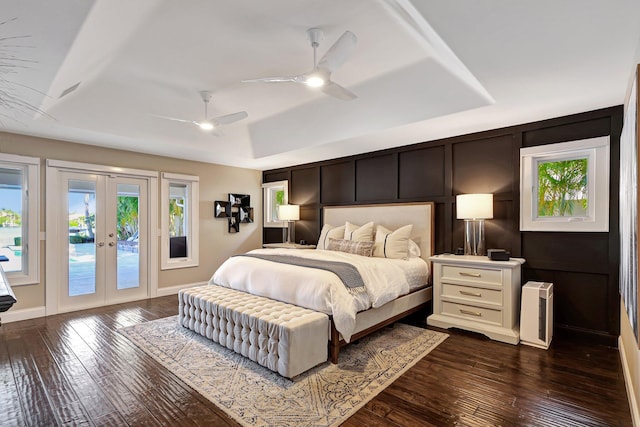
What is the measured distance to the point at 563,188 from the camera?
3717 millimetres

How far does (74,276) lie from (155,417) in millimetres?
3667

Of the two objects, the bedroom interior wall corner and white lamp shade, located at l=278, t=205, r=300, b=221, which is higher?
white lamp shade, located at l=278, t=205, r=300, b=221

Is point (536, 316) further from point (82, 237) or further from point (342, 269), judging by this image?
point (82, 237)

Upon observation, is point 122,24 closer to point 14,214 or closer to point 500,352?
point 14,214

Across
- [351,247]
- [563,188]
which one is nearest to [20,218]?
[351,247]

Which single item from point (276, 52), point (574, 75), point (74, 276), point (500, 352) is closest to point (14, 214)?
point (74, 276)

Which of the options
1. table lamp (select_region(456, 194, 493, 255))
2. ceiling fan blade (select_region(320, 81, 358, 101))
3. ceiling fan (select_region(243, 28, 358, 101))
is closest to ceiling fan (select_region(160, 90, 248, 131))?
ceiling fan (select_region(243, 28, 358, 101))

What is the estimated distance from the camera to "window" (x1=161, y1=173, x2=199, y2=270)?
18.9ft

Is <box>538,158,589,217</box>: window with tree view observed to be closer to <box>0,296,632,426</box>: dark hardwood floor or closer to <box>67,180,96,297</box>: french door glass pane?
<box>0,296,632,426</box>: dark hardwood floor

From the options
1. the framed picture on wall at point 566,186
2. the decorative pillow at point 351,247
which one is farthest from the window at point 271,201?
the framed picture on wall at point 566,186

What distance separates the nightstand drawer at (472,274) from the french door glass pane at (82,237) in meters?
5.15

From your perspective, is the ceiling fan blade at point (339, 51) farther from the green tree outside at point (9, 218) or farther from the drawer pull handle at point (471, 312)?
the green tree outside at point (9, 218)

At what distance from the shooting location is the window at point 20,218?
14.1 ft

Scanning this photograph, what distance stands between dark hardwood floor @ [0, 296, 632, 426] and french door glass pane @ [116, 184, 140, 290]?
1.74 m
